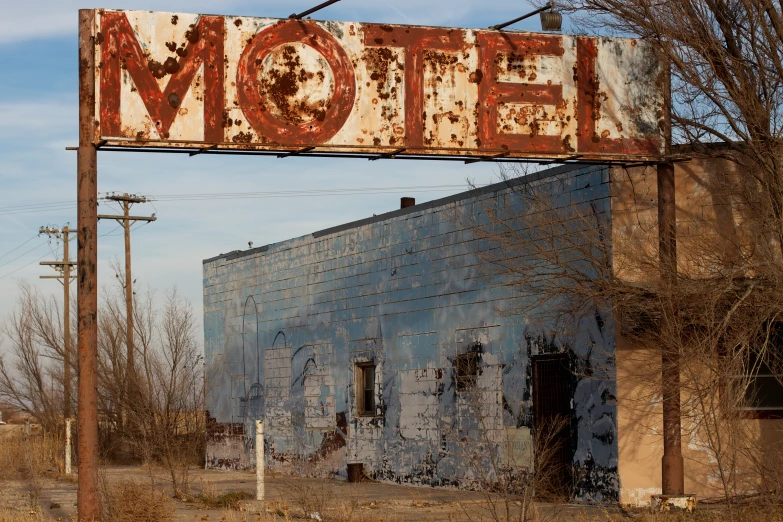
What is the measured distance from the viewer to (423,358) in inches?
763

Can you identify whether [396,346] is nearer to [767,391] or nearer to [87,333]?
[767,391]

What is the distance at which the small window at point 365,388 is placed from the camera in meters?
21.2

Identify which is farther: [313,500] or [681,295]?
[313,500]

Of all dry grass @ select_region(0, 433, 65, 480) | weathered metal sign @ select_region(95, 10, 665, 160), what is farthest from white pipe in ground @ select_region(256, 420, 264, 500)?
dry grass @ select_region(0, 433, 65, 480)

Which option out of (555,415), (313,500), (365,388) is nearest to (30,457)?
(365,388)

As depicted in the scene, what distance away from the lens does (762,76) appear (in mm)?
13633

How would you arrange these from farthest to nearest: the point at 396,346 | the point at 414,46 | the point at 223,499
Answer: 1. the point at 396,346
2. the point at 223,499
3. the point at 414,46

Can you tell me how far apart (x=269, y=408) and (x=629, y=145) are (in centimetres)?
1291

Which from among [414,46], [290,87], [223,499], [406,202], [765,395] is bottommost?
[223,499]

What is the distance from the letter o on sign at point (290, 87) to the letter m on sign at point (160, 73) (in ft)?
1.13

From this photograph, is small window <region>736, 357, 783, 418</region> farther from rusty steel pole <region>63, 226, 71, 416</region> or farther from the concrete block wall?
rusty steel pole <region>63, 226, 71, 416</region>

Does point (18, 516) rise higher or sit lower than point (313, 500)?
higher

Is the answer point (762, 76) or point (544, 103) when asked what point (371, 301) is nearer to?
point (544, 103)

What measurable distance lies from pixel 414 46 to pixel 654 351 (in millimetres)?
5156
